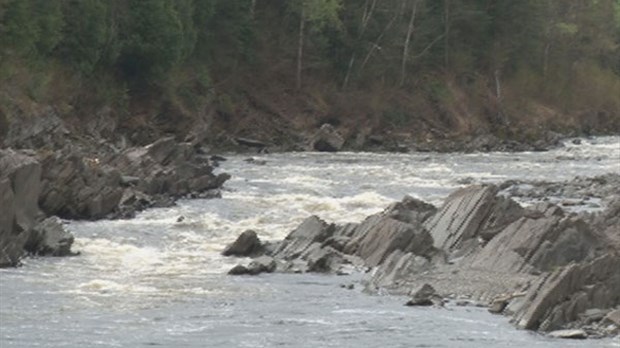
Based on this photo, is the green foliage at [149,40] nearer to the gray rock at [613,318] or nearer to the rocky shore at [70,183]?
the rocky shore at [70,183]

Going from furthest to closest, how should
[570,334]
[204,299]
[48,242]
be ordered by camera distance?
1. [48,242]
2. [204,299]
3. [570,334]

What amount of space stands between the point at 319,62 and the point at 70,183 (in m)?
62.7

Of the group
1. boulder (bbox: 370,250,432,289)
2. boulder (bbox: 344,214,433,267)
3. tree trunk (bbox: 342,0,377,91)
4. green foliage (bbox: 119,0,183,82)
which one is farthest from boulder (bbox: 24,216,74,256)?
tree trunk (bbox: 342,0,377,91)

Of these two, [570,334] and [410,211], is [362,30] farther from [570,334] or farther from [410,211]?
[570,334]

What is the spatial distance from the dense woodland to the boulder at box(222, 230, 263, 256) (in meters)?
35.7

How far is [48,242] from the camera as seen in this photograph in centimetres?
4306

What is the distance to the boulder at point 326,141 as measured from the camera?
322 feet

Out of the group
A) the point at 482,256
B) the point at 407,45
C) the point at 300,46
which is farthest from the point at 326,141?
the point at 482,256

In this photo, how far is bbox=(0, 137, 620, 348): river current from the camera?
31.1 meters

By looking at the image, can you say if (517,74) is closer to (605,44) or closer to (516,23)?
(516,23)

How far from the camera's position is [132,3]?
308ft

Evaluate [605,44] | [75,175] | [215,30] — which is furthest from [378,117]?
[75,175]

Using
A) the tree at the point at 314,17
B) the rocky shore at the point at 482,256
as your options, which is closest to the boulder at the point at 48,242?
the rocky shore at the point at 482,256

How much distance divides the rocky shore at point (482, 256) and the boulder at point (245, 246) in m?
0.03
